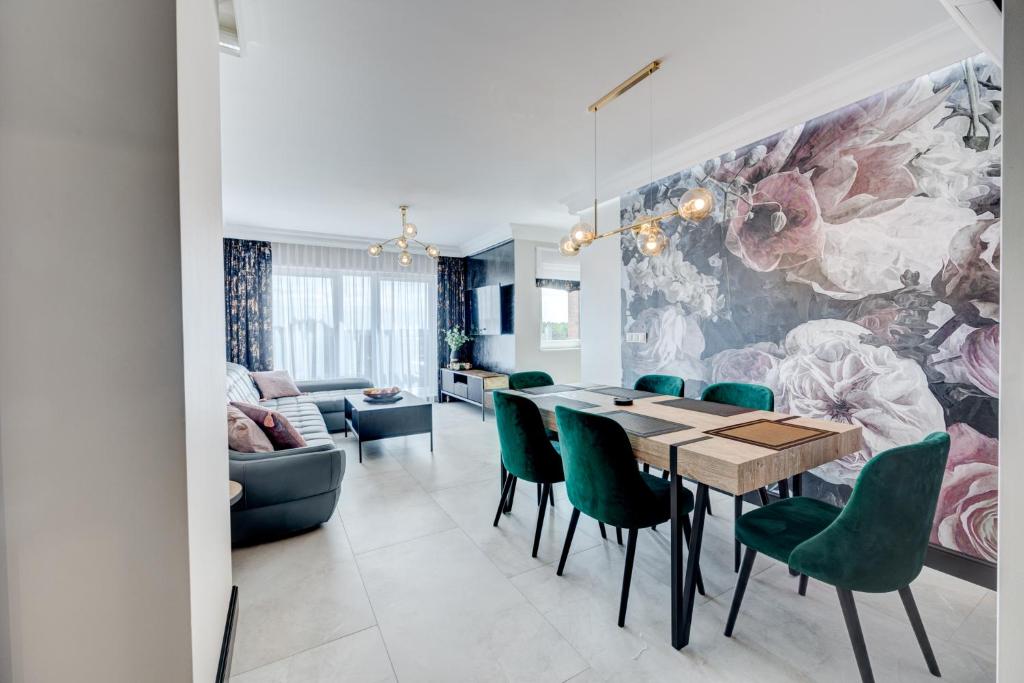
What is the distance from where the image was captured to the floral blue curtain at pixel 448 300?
689cm

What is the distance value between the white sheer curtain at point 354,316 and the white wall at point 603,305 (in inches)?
126

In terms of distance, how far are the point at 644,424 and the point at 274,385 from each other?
15.0 feet

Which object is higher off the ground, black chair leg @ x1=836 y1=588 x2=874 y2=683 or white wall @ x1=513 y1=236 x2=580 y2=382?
white wall @ x1=513 y1=236 x2=580 y2=382

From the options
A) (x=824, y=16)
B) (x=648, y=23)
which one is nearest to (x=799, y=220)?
(x=824, y=16)

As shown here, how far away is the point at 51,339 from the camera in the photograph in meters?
0.76

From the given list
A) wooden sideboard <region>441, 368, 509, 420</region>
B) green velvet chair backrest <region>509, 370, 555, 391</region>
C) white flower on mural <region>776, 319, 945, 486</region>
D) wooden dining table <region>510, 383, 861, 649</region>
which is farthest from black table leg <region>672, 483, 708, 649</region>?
wooden sideboard <region>441, 368, 509, 420</region>

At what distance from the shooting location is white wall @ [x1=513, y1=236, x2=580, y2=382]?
5824 millimetres

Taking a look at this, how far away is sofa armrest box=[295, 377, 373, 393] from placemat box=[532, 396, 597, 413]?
3803 millimetres

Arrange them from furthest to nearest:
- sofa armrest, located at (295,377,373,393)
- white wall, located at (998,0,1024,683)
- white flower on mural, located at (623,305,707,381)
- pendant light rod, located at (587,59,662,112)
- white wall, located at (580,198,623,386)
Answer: sofa armrest, located at (295,377,373,393)
white wall, located at (580,198,623,386)
white flower on mural, located at (623,305,707,381)
pendant light rod, located at (587,59,662,112)
white wall, located at (998,0,1024,683)

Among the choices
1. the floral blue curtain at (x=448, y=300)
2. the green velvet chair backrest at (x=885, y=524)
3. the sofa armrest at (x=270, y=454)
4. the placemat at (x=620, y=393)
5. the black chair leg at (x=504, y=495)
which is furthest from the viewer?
the floral blue curtain at (x=448, y=300)

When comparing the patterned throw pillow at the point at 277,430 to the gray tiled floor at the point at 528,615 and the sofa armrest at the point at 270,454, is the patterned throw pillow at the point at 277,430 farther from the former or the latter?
the gray tiled floor at the point at 528,615

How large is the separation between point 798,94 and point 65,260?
3.39 m

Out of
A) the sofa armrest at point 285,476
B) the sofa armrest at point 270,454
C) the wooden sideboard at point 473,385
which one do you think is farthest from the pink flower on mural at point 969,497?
the wooden sideboard at point 473,385

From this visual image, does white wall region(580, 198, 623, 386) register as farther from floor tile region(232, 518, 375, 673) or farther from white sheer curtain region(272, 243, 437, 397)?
white sheer curtain region(272, 243, 437, 397)
